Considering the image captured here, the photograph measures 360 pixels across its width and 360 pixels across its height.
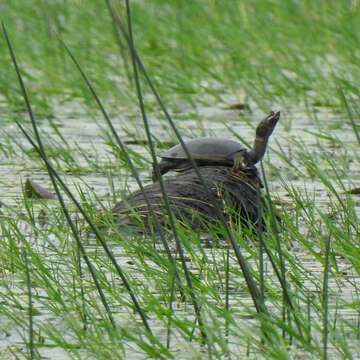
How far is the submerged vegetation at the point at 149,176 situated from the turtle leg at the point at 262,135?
91 millimetres

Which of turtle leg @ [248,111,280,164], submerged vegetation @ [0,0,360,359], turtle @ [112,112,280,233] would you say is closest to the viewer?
submerged vegetation @ [0,0,360,359]

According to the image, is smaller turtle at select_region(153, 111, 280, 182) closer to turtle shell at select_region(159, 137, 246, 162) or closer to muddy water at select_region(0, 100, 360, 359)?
turtle shell at select_region(159, 137, 246, 162)

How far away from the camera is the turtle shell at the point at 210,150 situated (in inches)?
165

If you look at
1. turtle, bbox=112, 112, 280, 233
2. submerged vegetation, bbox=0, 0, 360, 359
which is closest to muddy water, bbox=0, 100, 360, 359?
submerged vegetation, bbox=0, 0, 360, 359

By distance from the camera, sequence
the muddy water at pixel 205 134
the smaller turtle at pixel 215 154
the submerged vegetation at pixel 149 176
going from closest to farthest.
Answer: the submerged vegetation at pixel 149 176, the muddy water at pixel 205 134, the smaller turtle at pixel 215 154

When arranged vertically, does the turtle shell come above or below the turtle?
above

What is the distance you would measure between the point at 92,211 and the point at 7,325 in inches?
46.3

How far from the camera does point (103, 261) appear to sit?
304cm

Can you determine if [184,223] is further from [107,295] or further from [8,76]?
[8,76]

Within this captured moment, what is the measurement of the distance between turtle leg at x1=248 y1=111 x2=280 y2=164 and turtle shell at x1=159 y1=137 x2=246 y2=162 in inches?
3.2

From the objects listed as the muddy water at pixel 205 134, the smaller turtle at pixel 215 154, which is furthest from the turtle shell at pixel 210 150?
the muddy water at pixel 205 134

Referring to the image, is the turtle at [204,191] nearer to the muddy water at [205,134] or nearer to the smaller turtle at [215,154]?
the smaller turtle at [215,154]

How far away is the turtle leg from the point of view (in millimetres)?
3877

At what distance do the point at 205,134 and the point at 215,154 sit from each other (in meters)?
1.46
